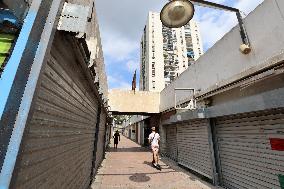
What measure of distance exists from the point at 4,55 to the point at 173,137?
41.2 ft

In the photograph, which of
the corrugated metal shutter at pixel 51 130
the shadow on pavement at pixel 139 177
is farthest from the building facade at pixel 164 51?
the corrugated metal shutter at pixel 51 130

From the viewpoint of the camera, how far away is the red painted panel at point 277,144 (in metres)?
4.81

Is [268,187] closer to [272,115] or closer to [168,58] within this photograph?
[272,115]

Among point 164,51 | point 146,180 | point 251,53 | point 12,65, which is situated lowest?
point 146,180

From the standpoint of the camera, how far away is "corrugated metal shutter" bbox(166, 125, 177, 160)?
13.0 meters

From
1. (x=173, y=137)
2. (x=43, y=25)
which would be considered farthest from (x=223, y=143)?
(x=43, y=25)

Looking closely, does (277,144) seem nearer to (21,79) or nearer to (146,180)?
(146,180)

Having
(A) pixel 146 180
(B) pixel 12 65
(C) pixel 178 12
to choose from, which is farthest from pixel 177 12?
(A) pixel 146 180

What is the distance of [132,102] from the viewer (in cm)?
1669

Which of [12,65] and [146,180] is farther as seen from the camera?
[146,180]

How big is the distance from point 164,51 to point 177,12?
45.9 metres

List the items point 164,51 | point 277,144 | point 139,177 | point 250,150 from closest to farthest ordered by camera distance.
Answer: point 277,144 < point 250,150 < point 139,177 < point 164,51

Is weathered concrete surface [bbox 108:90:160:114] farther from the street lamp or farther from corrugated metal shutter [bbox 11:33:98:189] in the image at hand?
corrugated metal shutter [bbox 11:33:98:189]

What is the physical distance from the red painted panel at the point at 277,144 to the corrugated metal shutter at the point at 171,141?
7.98m
